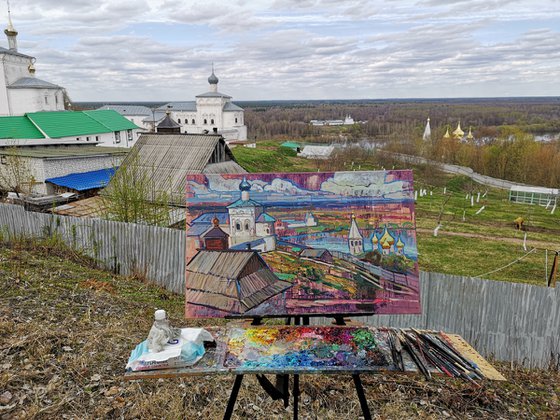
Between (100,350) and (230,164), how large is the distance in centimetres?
1539

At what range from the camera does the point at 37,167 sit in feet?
71.5

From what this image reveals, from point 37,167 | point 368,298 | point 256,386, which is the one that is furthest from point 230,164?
point 368,298

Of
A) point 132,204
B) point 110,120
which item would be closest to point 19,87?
point 110,120

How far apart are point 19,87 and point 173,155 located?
27.1 meters

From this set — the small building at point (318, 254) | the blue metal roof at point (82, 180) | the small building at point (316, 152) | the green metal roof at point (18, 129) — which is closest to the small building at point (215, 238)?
the small building at point (318, 254)

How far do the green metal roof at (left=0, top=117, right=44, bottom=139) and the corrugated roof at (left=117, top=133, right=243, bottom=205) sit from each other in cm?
1321

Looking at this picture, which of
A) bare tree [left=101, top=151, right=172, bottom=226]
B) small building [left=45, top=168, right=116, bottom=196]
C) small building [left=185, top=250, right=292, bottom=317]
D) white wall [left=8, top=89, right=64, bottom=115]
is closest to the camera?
small building [left=185, top=250, right=292, bottom=317]

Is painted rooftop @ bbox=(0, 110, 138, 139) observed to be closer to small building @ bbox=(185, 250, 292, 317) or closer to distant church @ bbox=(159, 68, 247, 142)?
small building @ bbox=(185, 250, 292, 317)

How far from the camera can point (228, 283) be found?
3.53m

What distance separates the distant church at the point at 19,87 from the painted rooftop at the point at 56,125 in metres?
4.93

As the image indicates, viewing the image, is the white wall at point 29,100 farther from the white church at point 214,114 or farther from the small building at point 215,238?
the small building at point 215,238

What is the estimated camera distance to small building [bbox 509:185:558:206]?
34.2 meters

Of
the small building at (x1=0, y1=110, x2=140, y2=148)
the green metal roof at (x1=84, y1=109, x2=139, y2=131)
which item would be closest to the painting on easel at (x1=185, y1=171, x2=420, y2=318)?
the small building at (x1=0, y1=110, x2=140, y2=148)

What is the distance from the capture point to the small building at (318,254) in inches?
142
